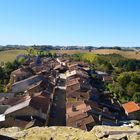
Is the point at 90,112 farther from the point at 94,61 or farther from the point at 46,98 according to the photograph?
the point at 94,61

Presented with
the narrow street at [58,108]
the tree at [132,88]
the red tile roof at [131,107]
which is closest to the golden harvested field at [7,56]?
the narrow street at [58,108]

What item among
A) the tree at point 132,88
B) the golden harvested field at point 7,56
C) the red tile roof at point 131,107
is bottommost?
the golden harvested field at point 7,56

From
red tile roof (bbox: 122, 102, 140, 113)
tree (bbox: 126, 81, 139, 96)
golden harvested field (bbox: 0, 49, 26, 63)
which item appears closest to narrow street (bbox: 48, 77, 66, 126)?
red tile roof (bbox: 122, 102, 140, 113)

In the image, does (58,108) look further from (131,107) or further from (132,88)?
(132,88)

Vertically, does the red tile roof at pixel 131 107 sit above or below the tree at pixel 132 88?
below

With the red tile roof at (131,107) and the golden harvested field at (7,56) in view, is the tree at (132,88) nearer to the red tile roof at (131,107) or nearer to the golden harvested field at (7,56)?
the red tile roof at (131,107)

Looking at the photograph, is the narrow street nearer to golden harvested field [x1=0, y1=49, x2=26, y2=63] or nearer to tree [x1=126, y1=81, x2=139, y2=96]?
tree [x1=126, y1=81, x2=139, y2=96]

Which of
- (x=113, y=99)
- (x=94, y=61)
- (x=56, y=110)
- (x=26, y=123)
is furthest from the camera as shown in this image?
(x=94, y=61)

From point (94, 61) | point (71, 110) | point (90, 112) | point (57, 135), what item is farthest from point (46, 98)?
point (94, 61)
